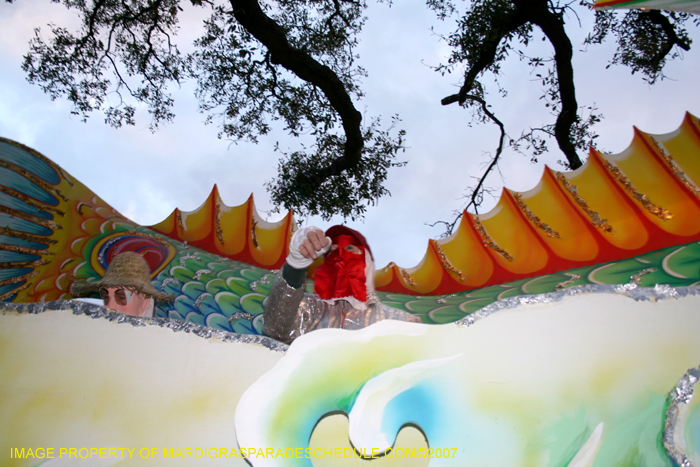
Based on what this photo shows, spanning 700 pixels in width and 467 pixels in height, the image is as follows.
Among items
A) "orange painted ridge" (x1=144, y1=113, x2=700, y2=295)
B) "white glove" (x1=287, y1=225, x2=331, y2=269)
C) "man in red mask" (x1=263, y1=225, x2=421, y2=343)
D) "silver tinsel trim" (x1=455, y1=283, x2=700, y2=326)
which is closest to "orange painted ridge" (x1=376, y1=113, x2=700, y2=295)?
"orange painted ridge" (x1=144, y1=113, x2=700, y2=295)

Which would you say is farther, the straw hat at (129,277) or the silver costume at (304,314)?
the straw hat at (129,277)

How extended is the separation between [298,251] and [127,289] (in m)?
0.73

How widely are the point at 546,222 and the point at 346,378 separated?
1641 millimetres

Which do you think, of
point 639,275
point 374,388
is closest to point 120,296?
point 374,388

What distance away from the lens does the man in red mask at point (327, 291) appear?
4.70 ft

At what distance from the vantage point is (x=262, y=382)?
87cm

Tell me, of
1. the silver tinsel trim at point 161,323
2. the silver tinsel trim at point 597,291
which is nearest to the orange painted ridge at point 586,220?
the silver tinsel trim at point 597,291

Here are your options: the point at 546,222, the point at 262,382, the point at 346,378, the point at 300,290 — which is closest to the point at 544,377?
the point at 346,378

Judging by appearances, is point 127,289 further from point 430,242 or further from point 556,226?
point 556,226

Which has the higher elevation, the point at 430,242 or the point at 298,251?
the point at 430,242

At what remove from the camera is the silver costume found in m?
1.51

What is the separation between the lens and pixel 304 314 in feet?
5.34

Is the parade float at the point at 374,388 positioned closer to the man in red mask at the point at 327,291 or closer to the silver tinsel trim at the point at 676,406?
the silver tinsel trim at the point at 676,406

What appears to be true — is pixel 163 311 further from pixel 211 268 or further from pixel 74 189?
pixel 74 189
